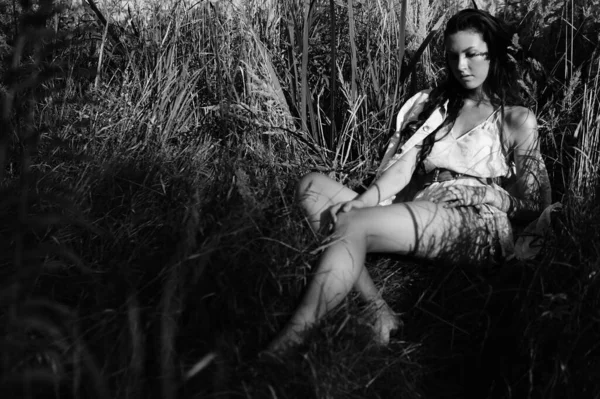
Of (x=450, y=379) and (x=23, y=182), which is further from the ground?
(x=23, y=182)

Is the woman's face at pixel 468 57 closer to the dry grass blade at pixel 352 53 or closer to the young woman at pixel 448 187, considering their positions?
the young woman at pixel 448 187

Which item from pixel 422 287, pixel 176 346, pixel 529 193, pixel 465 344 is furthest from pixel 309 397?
pixel 529 193

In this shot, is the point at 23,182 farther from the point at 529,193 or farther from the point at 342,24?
the point at 342,24

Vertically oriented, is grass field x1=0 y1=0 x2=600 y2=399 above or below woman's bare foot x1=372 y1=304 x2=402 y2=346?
above

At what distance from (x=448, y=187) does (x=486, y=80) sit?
0.44 m

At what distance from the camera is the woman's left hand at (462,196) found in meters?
2.27

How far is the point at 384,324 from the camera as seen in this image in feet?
6.77

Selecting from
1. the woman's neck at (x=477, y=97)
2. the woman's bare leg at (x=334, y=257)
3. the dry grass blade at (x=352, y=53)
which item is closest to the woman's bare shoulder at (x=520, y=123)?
the woman's neck at (x=477, y=97)

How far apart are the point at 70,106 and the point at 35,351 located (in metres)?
1.62

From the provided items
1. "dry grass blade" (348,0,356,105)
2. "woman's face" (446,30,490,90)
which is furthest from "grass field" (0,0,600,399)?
"woman's face" (446,30,490,90)

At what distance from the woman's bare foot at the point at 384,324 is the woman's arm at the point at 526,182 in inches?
18.9

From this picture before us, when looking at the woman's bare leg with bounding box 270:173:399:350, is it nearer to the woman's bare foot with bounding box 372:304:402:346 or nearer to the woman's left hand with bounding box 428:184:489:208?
the woman's bare foot with bounding box 372:304:402:346

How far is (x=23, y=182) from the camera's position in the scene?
1400 mm

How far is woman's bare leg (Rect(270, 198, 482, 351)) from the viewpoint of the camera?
6.28 feet
